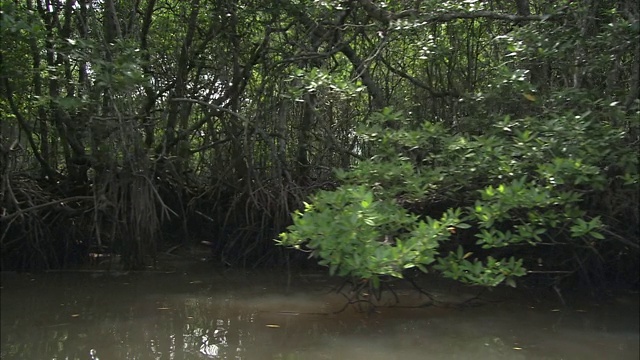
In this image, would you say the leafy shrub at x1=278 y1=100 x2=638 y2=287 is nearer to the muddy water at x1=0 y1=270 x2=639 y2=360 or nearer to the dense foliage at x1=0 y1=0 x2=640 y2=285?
the dense foliage at x1=0 y1=0 x2=640 y2=285

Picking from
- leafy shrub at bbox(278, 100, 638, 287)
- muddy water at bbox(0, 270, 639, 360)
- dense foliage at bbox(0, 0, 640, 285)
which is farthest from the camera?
muddy water at bbox(0, 270, 639, 360)

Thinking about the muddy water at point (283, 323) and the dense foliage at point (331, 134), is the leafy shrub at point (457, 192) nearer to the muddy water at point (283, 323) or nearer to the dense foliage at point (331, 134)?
the dense foliage at point (331, 134)

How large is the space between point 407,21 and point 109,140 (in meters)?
2.81

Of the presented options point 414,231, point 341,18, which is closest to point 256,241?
point 341,18

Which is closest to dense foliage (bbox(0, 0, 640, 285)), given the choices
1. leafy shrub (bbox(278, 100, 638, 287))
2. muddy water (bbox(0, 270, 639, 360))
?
leafy shrub (bbox(278, 100, 638, 287))

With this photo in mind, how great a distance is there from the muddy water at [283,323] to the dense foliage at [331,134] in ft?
1.34

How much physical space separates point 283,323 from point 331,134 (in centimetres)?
181

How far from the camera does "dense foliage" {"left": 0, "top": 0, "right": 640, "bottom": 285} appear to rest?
3.59m

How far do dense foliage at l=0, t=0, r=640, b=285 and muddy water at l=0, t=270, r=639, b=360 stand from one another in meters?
0.41

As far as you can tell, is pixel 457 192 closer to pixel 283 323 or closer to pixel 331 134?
pixel 283 323

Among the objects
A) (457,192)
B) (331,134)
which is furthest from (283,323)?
(331,134)

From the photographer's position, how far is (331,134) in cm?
564

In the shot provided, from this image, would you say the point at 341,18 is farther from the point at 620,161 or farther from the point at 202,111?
the point at 620,161

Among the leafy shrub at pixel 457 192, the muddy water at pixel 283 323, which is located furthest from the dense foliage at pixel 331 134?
the muddy water at pixel 283 323
